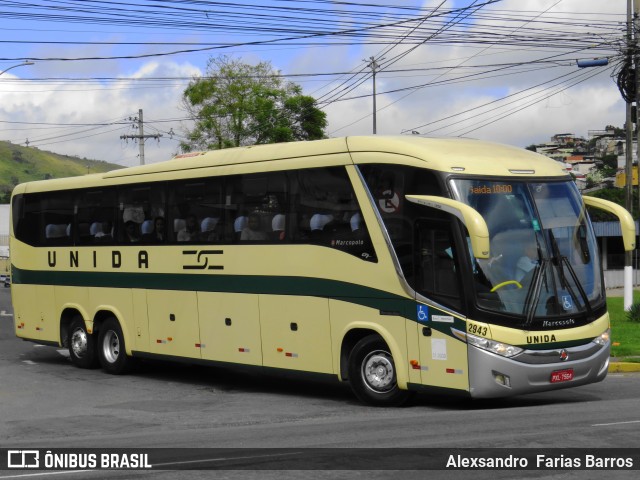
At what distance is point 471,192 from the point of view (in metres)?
13.1

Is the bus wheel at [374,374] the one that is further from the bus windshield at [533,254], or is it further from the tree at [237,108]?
the tree at [237,108]

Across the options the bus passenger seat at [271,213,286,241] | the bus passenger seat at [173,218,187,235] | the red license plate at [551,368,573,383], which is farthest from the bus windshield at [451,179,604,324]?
the bus passenger seat at [173,218,187,235]

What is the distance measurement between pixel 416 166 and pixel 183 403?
5354mm

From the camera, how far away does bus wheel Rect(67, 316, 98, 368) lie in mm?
20078

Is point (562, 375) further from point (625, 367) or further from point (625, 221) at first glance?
point (625, 367)

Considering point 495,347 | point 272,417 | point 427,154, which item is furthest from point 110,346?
point 495,347

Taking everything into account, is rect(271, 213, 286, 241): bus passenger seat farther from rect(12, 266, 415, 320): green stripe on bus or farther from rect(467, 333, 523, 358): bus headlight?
rect(467, 333, 523, 358): bus headlight

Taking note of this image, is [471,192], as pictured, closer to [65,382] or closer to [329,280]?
[329,280]

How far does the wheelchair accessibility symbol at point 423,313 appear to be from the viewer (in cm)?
1326

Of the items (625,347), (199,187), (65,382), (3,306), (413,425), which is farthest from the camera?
(3,306)

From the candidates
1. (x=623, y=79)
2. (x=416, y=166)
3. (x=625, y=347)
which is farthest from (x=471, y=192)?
(x=623, y=79)

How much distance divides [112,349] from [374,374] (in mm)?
7380

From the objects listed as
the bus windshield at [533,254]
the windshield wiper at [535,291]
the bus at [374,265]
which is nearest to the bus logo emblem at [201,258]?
the bus at [374,265]

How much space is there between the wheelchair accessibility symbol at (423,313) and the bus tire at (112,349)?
7.72 metres
